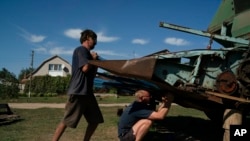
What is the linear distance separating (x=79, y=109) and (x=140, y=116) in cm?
85

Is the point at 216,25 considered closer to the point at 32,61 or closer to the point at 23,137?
the point at 23,137

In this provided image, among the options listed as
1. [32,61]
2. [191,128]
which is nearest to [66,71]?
[32,61]

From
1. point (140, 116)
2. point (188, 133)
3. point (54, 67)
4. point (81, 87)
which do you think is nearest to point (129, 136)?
point (140, 116)

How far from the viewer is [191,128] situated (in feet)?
29.0

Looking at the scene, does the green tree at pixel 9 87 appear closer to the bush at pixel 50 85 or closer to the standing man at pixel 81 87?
the bush at pixel 50 85

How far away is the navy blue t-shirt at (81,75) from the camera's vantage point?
477 cm

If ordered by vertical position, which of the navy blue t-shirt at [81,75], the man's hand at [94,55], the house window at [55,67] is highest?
the house window at [55,67]

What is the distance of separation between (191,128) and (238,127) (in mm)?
4075

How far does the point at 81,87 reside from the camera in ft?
15.8

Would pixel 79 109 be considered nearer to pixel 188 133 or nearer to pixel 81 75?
pixel 81 75

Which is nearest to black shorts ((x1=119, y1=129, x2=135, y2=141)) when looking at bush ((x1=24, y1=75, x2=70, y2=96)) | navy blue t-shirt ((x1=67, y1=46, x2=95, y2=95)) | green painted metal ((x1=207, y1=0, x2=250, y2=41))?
navy blue t-shirt ((x1=67, y1=46, x2=95, y2=95))

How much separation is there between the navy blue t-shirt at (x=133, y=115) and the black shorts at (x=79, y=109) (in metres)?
0.46

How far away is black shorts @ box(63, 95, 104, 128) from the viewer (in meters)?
4.80

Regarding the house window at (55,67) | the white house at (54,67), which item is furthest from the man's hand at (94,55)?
the house window at (55,67)
